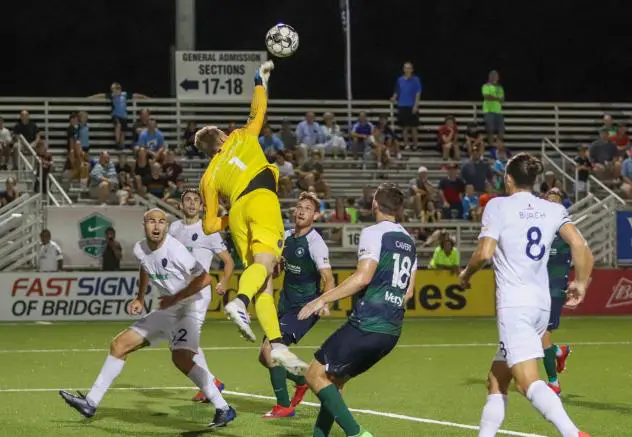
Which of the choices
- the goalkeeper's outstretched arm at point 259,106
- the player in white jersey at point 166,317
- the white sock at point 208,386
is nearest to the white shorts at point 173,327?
the player in white jersey at point 166,317

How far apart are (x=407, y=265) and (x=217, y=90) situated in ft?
67.2

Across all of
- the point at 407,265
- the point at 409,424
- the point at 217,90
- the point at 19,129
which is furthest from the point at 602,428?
the point at 19,129

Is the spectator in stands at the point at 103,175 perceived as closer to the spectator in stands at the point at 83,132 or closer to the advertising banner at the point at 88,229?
the spectator in stands at the point at 83,132

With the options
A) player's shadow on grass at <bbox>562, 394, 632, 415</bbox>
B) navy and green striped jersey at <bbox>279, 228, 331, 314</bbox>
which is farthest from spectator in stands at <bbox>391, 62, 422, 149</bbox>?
navy and green striped jersey at <bbox>279, 228, 331, 314</bbox>

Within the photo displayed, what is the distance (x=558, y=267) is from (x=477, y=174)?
16209 millimetres

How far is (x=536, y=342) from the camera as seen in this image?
972 cm

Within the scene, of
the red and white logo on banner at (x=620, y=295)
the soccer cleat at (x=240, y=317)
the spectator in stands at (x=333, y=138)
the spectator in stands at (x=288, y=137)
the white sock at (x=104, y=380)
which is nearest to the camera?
the soccer cleat at (x=240, y=317)

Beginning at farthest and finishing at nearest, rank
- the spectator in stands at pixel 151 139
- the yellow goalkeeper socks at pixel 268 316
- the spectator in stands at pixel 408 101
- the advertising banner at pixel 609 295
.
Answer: the spectator in stands at pixel 408 101 < the spectator in stands at pixel 151 139 < the advertising banner at pixel 609 295 < the yellow goalkeeper socks at pixel 268 316

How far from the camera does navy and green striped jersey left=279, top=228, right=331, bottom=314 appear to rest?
1366 centimetres

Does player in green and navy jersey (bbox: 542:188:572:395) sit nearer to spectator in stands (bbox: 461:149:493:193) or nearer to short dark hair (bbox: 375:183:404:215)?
short dark hair (bbox: 375:183:404:215)

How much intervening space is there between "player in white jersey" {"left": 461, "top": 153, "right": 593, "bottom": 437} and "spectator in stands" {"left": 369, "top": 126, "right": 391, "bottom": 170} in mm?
23322

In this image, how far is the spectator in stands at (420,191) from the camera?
30.2 meters

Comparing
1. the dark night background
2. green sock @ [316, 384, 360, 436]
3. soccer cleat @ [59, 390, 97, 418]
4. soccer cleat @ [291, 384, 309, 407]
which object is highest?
the dark night background

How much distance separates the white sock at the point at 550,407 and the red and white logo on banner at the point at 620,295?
62.1 ft
